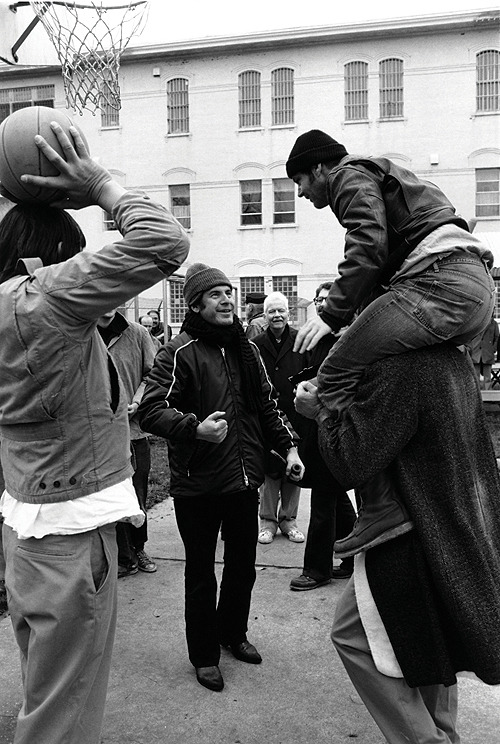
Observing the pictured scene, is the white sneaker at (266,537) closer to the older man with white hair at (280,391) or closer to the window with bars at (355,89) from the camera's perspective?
the older man with white hair at (280,391)

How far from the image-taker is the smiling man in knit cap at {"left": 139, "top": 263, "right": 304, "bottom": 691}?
370 centimetres

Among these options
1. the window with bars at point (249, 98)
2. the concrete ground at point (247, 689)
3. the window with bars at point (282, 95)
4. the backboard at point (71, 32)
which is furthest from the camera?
the window with bars at point (249, 98)

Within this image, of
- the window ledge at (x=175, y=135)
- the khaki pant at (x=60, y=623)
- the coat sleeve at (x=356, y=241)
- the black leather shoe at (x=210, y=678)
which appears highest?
the window ledge at (x=175, y=135)

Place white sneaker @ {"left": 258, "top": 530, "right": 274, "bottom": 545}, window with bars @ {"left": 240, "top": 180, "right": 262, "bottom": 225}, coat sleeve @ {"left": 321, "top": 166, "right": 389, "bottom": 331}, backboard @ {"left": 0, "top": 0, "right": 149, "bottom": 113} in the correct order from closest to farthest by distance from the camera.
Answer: coat sleeve @ {"left": 321, "top": 166, "right": 389, "bottom": 331} < white sneaker @ {"left": 258, "top": 530, "right": 274, "bottom": 545} < backboard @ {"left": 0, "top": 0, "right": 149, "bottom": 113} < window with bars @ {"left": 240, "top": 180, "right": 262, "bottom": 225}

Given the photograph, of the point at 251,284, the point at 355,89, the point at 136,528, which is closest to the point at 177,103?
the point at 355,89

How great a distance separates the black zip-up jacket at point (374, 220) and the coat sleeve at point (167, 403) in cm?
136

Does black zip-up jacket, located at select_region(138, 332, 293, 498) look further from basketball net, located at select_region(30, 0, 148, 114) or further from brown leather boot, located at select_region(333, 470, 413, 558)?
basketball net, located at select_region(30, 0, 148, 114)

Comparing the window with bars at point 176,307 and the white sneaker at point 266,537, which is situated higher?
the window with bars at point 176,307

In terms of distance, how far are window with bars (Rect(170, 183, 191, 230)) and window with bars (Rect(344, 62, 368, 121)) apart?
7036 mm

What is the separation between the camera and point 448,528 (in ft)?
7.10

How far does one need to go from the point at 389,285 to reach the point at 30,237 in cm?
114

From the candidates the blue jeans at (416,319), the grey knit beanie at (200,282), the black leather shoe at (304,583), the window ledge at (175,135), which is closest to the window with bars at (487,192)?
the window ledge at (175,135)

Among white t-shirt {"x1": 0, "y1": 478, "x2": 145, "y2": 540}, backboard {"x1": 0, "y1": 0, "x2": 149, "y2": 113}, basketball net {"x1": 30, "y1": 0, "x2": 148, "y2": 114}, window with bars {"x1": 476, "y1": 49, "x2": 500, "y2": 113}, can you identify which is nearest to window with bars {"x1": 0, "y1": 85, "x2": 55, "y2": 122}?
window with bars {"x1": 476, "y1": 49, "x2": 500, "y2": 113}

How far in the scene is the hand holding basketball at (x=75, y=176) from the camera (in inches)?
75.2
